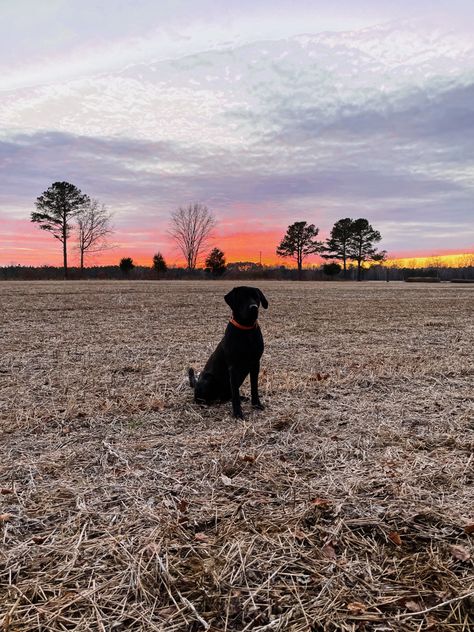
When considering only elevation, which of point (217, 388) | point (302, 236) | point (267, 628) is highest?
point (302, 236)

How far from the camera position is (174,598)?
1.91m

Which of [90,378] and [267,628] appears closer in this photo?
[267,628]

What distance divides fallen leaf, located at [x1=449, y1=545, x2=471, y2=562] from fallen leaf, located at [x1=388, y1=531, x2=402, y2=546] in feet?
0.85

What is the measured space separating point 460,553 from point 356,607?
0.72 metres

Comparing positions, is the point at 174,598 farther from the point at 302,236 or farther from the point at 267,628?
the point at 302,236

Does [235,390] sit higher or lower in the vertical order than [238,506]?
higher

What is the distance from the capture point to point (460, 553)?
2.17 metres

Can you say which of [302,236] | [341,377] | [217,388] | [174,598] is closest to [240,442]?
[217,388]

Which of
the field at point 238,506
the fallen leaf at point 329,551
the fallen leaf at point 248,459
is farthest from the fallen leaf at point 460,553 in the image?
the fallen leaf at point 248,459

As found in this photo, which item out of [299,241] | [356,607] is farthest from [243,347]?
[299,241]

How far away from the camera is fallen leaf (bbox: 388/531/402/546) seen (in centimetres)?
229

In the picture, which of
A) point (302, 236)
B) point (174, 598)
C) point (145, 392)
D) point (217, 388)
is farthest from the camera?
point (302, 236)

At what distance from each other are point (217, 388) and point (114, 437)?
128cm

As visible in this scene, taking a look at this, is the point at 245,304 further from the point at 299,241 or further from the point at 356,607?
the point at 299,241
